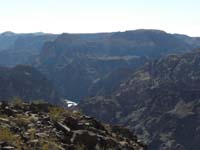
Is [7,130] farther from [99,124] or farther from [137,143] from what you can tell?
[137,143]

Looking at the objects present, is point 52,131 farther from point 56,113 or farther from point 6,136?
point 6,136

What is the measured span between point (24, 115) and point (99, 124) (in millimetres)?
5420

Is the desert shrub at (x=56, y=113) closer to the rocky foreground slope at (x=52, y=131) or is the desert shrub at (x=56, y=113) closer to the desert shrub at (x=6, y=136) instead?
the rocky foreground slope at (x=52, y=131)

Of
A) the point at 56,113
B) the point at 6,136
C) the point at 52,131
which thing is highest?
the point at 6,136

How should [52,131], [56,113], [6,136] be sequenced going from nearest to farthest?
[6,136] < [52,131] < [56,113]

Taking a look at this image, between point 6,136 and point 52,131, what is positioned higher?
point 6,136

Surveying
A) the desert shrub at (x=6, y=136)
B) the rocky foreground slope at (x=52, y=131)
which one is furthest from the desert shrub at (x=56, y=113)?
the desert shrub at (x=6, y=136)

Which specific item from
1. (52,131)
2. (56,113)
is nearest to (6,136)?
(52,131)

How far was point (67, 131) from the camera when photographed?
29.3 m

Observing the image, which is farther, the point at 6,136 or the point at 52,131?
the point at 52,131

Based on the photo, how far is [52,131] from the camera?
2825cm

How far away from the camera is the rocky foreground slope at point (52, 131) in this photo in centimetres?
2472

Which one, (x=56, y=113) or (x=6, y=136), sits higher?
(x=6, y=136)

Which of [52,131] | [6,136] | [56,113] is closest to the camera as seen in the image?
[6,136]
